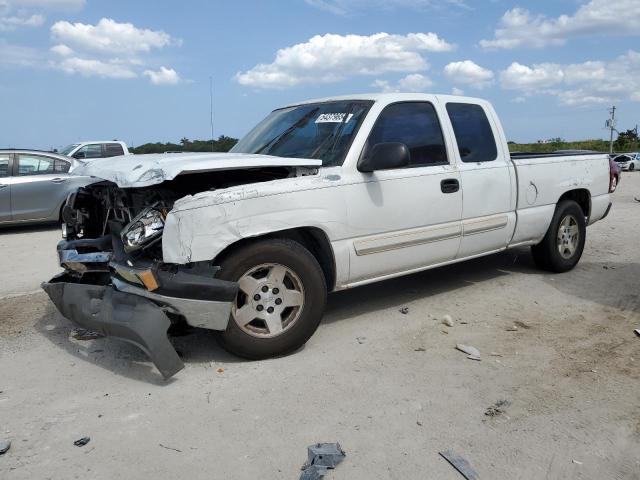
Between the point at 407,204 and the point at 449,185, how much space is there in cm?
55

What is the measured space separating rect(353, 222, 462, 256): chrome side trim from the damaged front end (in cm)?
123

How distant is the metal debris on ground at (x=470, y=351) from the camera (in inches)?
160

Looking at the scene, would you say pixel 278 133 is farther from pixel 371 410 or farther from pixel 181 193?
pixel 371 410

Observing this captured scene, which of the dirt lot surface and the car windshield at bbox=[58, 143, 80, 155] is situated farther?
the car windshield at bbox=[58, 143, 80, 155]

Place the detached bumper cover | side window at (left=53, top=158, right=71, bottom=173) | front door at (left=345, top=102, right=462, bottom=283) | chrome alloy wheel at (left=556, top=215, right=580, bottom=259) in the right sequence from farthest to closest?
side window at (left=53, top=158, right=71, bottom=173)
chrome alloy wheel at (left=556, top=215, right=580, bottom=259)
front door at (left=345, top=102, right=462, bottom=283)
the detached bumper cover

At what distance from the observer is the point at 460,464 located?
2.74 m

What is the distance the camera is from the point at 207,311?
3633 mm

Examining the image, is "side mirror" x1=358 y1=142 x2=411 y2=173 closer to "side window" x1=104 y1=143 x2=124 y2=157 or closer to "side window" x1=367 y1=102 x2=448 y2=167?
"side window" x1=367 y1=102 x2=448 y2=167

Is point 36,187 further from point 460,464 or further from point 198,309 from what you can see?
point 460,464

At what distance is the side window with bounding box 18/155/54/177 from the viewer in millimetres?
10258

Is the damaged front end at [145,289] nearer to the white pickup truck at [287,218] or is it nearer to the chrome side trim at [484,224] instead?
the white pickup truck at [287,218]

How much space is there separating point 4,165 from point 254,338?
834 cm

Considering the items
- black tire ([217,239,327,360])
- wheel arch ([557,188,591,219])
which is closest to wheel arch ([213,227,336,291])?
black tire ([217,239,327,360])

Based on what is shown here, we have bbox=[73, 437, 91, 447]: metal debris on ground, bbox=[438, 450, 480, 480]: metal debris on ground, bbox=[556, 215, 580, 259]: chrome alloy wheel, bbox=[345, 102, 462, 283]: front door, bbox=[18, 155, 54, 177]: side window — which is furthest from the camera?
bbox=[18, 155, 54, 177]: side window
